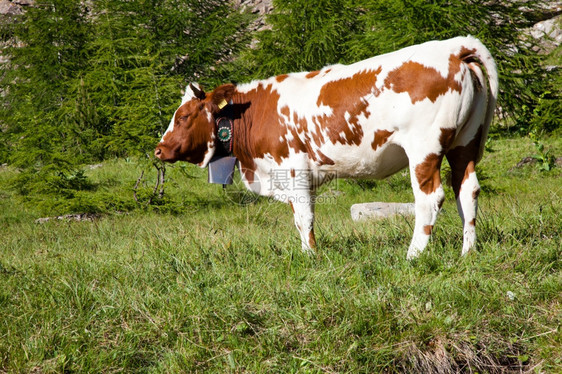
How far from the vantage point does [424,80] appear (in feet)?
14.3

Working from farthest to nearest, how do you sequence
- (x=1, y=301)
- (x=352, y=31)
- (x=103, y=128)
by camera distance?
(x=103, y=128), (x=352, y=31), (x=1, y=301)

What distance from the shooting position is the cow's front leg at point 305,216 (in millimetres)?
5164

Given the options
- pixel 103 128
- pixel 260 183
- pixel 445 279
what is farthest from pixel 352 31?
pixel 445 279

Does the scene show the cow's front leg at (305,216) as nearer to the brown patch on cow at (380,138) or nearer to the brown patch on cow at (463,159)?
the brown patch on cow at (380,138)

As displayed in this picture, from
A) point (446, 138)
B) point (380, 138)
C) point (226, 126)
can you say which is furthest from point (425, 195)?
point (226, 126)

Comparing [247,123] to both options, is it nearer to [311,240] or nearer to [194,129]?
[194,129]

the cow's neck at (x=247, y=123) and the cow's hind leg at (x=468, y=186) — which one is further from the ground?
the cow's neck at (x=247, y=123)

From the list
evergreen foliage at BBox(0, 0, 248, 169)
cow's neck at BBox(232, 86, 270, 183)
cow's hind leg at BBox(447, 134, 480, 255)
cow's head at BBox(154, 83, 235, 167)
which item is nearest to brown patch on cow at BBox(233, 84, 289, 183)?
cow's neck at BBox(232, 86, 270, 183)

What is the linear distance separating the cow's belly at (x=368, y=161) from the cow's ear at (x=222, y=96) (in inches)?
53.7

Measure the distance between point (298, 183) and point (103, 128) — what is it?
20406 mm

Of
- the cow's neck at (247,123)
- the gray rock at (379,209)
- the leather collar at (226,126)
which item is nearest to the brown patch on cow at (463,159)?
the cow's neck at (247,123)

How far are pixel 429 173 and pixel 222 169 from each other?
96.2 inches

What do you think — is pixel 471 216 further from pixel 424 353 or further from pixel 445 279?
pixel 424 353

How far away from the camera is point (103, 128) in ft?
77.7
